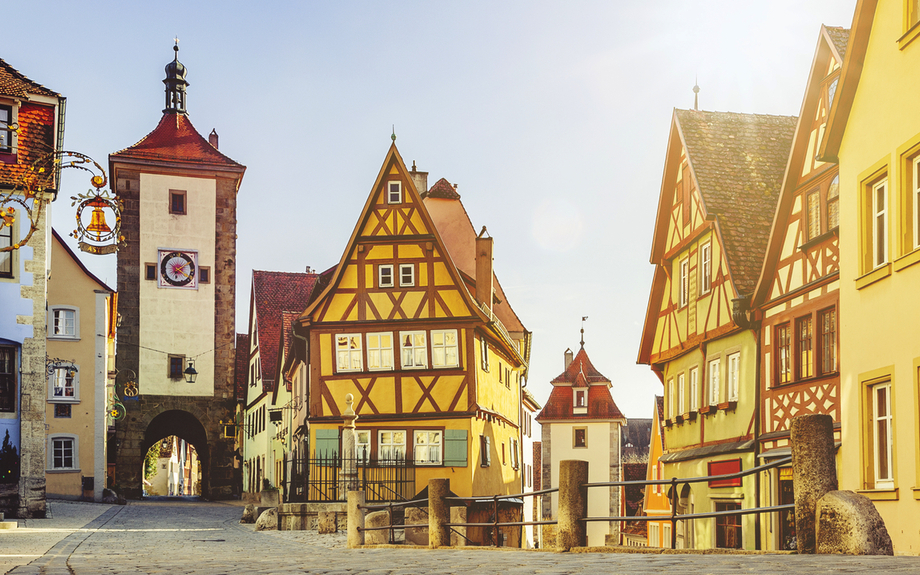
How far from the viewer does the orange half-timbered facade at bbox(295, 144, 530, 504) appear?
28938 millimetres

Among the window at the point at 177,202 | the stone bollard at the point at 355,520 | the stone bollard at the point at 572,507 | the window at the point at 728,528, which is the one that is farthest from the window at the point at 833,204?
the window at the point at 177,202

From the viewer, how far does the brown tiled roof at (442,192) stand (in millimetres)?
37469

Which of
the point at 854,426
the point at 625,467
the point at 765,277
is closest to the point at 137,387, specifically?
the point at 625,467

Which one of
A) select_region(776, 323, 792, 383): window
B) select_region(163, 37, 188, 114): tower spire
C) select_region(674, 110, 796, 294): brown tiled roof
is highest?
select_region(163, 37, 188, 114): tower spire

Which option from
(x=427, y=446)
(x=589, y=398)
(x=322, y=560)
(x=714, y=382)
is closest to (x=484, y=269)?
(x=427, y=446)

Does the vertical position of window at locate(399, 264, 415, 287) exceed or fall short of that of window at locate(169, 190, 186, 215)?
it falls short

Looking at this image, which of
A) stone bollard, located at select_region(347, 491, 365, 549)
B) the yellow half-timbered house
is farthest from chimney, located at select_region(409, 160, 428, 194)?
stone bollard, located at select_region(347, 491, 365, 549)

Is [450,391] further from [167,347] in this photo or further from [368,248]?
[167,347]

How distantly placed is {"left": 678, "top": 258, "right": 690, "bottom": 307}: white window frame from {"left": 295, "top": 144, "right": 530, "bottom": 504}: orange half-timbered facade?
659 cm

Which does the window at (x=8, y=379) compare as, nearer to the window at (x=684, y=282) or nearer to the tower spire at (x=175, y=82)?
the window at (x=684, y=282)

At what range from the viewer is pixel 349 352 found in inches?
1160

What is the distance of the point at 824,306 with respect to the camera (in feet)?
57.0

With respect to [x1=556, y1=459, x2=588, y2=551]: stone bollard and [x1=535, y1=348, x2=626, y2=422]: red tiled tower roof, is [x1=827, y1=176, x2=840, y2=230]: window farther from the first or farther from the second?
[x1=535, y1=348, x2=626, y2=422]: red tiled tower roof

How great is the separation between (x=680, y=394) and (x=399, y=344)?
814 centimetres
